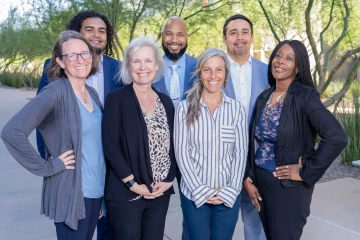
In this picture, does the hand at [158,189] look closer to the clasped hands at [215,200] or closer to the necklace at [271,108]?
the clasped hands at [215,200]

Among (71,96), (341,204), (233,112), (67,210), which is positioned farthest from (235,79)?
(341,204)

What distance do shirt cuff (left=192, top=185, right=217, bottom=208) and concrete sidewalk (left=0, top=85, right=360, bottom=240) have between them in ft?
5.12

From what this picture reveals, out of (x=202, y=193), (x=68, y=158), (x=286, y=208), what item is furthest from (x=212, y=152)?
(x=68, y=158)

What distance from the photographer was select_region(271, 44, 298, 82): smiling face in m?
2.76

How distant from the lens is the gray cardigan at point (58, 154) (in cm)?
238

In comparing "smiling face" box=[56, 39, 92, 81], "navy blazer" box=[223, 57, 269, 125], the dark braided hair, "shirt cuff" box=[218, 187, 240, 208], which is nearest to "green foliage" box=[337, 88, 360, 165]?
"navy blazer" box=[223, 57, 269, 125]

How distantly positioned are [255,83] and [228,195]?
1.16 metres

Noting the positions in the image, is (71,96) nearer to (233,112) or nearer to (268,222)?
(233,112)

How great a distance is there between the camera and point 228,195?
279 centimetres

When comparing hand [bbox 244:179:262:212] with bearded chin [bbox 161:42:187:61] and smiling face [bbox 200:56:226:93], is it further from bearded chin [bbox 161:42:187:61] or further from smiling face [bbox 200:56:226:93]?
bearded chin [bbox 161:42:187:61]

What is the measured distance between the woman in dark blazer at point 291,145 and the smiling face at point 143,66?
2.77ft

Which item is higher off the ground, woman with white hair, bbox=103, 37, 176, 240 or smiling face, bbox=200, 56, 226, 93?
smiling face, bbox=200, 56, 226, 93

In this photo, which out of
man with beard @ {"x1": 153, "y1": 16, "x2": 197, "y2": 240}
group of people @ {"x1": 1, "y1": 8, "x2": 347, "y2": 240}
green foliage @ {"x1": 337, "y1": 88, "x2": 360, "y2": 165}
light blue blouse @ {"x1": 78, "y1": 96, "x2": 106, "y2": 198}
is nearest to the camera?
group of people @ {"x1": 1, "y1": 8, "x2": 347, "y2": 240}

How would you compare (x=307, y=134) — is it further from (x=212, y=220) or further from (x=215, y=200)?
(x=212, y=220)
